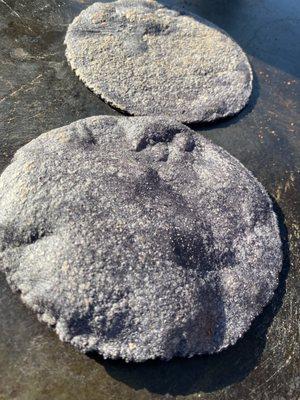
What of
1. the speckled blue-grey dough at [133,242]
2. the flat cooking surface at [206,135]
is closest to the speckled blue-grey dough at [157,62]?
the flat cooking surface at [206,135]

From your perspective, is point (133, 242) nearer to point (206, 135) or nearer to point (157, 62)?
point (206, 135)

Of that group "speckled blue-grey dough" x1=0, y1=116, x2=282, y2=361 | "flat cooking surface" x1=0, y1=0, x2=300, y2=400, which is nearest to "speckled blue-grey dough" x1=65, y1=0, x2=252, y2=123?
"flat cooking surface" x1=0, y1=0, x2=300, y2=400

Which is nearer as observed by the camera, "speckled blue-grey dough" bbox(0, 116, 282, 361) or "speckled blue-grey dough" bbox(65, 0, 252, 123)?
"speckled blue-grey dough" bbox(0, 116, 282, 361)

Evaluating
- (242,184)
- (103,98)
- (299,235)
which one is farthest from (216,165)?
(103,98)

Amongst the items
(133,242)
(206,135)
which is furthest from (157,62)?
(133,242)

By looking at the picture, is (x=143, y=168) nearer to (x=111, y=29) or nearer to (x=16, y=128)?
(x=16, y=128)

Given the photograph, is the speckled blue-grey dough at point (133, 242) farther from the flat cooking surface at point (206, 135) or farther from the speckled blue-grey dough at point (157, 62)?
the speckled blue-grey dough at point (157, 62)

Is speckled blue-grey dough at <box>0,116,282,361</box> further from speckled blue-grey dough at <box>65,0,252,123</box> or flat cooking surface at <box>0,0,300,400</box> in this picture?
speckled blue-grey dough at <box>65,0,252,123</box>
